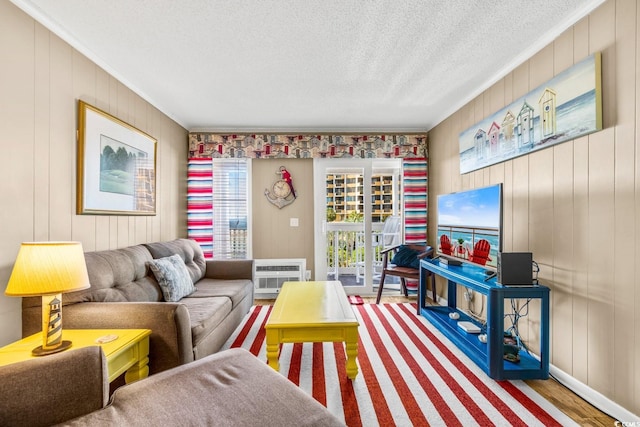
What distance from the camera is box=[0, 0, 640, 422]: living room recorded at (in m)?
1.61

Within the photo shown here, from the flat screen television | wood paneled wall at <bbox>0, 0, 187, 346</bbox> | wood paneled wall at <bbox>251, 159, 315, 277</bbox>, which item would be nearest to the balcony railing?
wood paneled wall at <bbox>251, 159, 315, 277</bbox>

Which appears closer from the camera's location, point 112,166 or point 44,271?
point 44,271

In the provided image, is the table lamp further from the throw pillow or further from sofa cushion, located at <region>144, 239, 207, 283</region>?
the throw pillow

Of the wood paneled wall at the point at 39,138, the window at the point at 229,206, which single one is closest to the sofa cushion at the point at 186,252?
the wood paneled wall at the point at 39,138

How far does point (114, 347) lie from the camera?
1450mm

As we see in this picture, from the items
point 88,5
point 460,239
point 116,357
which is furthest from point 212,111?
point 460,239

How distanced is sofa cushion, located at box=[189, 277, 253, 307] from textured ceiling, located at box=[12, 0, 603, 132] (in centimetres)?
202

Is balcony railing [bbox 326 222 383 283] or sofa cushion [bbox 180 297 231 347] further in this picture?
balcony railing [bbox 326 222 383 283]

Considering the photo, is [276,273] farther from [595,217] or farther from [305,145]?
[595,217]

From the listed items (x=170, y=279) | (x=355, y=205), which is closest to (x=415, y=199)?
(x=355, y=205)

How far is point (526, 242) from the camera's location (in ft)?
7.70

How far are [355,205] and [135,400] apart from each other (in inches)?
139

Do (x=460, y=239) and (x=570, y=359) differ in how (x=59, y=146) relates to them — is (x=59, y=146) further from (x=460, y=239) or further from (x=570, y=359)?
(x=570, y=359)

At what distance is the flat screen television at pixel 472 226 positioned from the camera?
2287 millimetres
